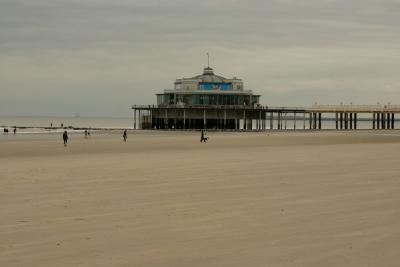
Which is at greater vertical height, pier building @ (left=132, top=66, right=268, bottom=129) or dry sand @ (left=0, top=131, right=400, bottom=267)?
pier building @ (left=132, top=66, right=268, bottom=129)

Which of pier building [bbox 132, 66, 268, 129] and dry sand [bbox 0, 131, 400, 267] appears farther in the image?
pier building [bbox 132, 66, 268, 129]

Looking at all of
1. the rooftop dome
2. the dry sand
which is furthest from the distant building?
the dry sand

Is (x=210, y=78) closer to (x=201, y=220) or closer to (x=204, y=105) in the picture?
(x=204, y=105)

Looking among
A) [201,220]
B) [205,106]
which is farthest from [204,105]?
[201,220]

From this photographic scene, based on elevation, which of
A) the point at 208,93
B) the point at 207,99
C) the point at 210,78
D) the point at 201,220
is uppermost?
the point at 210,78

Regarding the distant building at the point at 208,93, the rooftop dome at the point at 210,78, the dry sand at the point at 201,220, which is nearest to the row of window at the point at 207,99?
the distant building at the point at 208,93

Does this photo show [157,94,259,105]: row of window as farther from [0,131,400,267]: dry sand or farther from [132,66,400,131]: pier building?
[0,131,400,267]: dry sand

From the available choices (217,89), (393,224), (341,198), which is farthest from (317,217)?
→ (217,89)

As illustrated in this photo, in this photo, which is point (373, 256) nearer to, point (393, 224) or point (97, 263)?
point (393, 224)

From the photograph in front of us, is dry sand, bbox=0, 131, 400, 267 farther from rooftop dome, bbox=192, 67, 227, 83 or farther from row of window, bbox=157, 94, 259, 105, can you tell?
rooftop dome, bbox=192, 67, 227, 83

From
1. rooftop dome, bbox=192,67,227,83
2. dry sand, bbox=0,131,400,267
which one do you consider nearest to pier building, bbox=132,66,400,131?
rooftop dome, bbox=192,67,227,83

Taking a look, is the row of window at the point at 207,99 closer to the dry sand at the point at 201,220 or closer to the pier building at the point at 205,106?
the pier building at the point at 205,106

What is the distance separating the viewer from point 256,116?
294 feet

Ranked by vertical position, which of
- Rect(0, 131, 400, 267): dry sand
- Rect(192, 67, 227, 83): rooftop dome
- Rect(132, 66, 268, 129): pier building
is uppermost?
Rect(192, 67, 227, 83): rooftop dome
